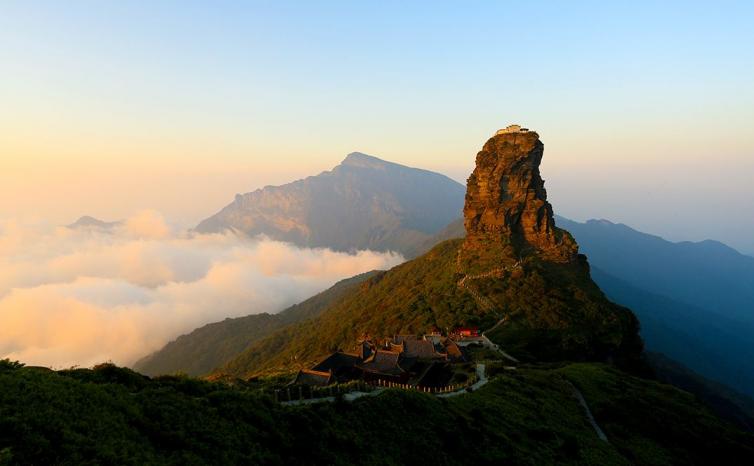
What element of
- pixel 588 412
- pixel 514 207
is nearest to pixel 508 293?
pixel 514 207

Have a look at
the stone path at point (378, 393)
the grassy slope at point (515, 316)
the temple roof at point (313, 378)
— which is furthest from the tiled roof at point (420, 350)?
the grassy slope at point (515, 316)

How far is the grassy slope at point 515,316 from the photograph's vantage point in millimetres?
96562

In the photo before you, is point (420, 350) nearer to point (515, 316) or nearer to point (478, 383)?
point (478, 383)

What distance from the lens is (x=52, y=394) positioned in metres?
17.8

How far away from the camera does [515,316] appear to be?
104375 mm

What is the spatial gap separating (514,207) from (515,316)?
43.1 m

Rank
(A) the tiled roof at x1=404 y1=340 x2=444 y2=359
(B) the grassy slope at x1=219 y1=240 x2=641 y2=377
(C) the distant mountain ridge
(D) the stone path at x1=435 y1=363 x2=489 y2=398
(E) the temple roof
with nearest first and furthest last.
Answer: (D) the stone path at x1=435 y1=363 x2=489 y2=398 → (E) the temple roof → (A) the tiled roof at x1=404 y1=340 x2=444 y2=359 → (B) the grassy slope at x1=219 y1=240 x2=641 y2=377 → (C) the distant mountain ridge

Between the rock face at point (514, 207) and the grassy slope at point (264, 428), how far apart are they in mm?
89656

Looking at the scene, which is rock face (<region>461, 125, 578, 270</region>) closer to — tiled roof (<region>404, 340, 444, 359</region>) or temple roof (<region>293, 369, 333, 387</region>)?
tiled roof (<region>404, 340, 444, 359</region>)

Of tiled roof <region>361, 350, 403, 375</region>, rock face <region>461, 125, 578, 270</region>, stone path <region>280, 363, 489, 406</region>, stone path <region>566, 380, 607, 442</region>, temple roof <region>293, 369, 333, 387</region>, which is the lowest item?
tiled roof <region>361, 350, 403, 375</region>

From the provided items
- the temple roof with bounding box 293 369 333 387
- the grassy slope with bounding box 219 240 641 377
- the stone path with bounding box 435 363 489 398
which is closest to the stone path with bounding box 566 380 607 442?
the stone path with bounding box 435 363 489 398

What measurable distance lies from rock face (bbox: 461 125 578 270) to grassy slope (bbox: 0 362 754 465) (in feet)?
294

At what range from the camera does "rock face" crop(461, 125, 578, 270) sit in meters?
135

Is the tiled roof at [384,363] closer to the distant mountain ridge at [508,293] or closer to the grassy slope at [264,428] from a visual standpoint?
the grassy slope at [264,428]
